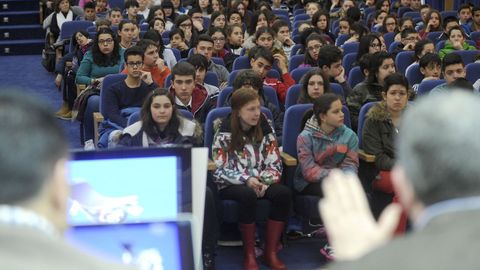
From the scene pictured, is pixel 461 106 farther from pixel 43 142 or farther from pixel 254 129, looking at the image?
pixel 254 129

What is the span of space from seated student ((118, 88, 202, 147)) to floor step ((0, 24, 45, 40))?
850 centimetres

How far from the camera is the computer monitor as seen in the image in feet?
7.14

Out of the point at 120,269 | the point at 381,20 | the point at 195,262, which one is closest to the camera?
the point at 120,269

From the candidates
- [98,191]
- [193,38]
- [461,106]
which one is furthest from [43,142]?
[193,38]

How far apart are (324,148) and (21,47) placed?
27.5ft

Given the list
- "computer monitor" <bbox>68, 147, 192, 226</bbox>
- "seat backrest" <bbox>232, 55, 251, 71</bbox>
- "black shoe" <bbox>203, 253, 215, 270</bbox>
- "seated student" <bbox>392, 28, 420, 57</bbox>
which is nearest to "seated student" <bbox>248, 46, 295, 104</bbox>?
"seat backrest" <bbox>232, 55, 251, 71</bbox>

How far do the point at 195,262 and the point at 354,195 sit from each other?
102 centimetres

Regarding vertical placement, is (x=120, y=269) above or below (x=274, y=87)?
above

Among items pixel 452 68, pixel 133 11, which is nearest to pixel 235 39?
pixel 133 11

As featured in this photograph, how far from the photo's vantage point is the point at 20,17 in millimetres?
12766

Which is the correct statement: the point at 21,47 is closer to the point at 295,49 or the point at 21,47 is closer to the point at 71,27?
the point at 71,27

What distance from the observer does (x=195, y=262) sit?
219 centimetres

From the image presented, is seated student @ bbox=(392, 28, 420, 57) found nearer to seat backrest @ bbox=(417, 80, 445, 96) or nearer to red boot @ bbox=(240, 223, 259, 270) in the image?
seat backrest @ bbox=(417, 80, 445, 96)

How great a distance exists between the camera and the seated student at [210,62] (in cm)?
644
